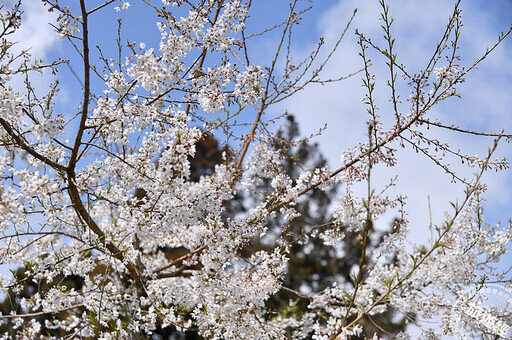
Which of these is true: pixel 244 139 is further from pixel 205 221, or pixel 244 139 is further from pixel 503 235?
pixel 503 235

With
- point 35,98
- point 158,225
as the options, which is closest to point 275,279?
point 158,225

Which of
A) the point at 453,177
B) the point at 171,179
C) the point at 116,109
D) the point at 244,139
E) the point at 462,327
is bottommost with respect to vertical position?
the point at 462,327

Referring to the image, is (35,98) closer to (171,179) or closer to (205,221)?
(171,179)

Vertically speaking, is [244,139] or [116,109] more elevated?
[244,139]

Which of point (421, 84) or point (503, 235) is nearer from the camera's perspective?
point (421, 84)

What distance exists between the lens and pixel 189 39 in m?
3.65

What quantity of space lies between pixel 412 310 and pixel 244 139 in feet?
10.5

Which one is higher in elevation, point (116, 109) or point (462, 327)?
point (116, 109)

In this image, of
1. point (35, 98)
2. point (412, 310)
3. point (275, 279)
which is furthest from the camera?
point (412, 310)

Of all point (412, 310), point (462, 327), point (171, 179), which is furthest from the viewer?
point (412, 310)

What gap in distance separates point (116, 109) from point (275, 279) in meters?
2.31

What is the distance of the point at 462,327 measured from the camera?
517 cm

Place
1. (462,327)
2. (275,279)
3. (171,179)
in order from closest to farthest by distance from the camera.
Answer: (171,179)
(275,279)
(462,327)

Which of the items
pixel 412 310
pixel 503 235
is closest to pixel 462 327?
pixel 412 310
